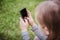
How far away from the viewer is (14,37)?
10.2ft

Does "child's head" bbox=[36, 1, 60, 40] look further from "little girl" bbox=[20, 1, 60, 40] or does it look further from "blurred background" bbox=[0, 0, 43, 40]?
"blurred background" bbox=[0, 0, 43, 40]

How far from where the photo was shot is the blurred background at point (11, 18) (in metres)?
3.11

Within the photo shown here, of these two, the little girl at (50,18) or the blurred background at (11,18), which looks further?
the blurred background at (11,18)

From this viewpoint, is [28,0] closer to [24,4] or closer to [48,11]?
[24,4]

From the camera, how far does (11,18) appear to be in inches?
132

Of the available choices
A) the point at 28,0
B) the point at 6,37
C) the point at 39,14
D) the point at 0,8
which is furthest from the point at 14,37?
the point at 39,14

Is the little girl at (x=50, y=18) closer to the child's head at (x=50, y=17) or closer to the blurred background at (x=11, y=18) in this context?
the child's head at (x=50, y=17)

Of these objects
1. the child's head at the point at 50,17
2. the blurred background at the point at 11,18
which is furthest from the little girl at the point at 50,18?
the blurred background at the point at 11,18

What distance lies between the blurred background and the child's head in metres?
1.32

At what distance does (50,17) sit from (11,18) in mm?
1700

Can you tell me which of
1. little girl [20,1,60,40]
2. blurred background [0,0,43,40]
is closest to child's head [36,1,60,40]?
little girl [20,1,60,40]

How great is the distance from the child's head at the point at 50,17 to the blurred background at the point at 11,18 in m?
1.32

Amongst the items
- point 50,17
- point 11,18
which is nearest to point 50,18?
point 50,17

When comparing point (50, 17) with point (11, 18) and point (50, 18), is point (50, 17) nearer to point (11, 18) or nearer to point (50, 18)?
point (50, 18)
